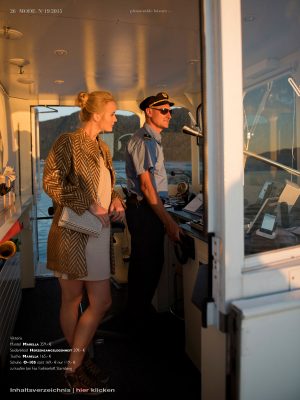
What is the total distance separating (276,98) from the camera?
157 centimetres

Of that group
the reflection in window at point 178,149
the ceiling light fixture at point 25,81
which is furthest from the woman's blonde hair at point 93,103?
the reflection in window at point 178,149

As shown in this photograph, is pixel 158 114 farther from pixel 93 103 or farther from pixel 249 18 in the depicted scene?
pixel 249 18

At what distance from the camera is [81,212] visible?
1.84 meters

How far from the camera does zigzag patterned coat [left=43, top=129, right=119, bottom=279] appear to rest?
183 centimetres

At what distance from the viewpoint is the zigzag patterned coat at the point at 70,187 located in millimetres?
1832

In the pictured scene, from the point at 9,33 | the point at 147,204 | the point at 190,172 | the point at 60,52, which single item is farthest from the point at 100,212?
the point at 190,172

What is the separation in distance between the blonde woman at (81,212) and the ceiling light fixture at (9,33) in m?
0.99

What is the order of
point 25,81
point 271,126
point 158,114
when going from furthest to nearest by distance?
point 25,81
point 158,114
point 271,126

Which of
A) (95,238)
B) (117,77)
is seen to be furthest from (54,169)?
(117,77)

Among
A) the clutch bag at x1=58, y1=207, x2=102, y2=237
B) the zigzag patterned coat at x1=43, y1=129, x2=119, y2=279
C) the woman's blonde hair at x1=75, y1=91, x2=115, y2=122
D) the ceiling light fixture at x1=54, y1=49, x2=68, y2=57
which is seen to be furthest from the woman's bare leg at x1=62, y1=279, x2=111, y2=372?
the ceiling light fixture at x1=54, y1=49, x2=68, y2=57

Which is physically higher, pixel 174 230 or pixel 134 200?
pixel 134 200

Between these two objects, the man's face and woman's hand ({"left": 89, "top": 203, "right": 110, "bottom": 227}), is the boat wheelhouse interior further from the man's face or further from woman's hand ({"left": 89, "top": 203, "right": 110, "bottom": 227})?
woman's hand ({"left": 89, "top": 203, "right": 110, "bottom": 227})

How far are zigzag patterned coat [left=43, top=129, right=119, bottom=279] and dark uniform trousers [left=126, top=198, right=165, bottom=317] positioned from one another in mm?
586

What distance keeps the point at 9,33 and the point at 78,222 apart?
163 centimetres
